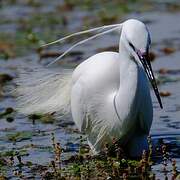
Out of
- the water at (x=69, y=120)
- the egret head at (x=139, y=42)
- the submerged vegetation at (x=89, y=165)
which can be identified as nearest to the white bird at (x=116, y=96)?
the egret head at (x=139, y=42)

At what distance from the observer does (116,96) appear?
22.4ft

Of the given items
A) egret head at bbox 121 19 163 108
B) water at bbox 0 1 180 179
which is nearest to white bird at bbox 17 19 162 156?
egret head at bbox 121 19 163 108

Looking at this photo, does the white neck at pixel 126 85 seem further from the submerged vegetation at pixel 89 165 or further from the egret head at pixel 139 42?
the submerged vegetation at pixel 89 165

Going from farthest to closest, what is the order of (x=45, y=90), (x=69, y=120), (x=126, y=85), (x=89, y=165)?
(x=69, y=120)
(x=45, y=90)
(x=89, y=165)
(x=126, y=85)

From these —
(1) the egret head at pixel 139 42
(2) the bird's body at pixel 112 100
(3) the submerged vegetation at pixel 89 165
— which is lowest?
(3) the submerged vegetation at pixel 89 165

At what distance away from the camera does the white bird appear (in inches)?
258

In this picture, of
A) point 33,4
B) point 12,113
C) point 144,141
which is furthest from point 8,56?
point 144,141

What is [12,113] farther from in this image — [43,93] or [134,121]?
[134,121]

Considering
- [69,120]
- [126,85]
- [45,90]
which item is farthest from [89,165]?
[69,120]

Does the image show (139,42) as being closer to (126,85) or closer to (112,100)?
(126,85)

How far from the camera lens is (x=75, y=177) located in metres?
6.31

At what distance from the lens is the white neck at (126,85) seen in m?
6.57

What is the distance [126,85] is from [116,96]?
0.20m

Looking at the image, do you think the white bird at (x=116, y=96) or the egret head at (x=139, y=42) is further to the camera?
the white bird at (x=116, y=96)
